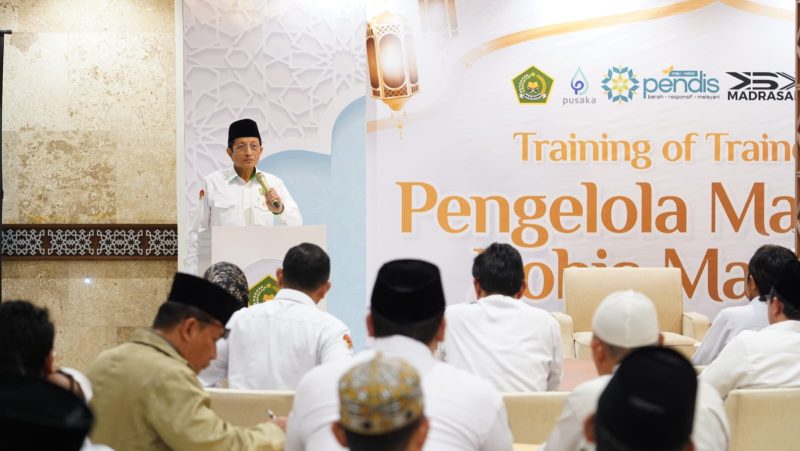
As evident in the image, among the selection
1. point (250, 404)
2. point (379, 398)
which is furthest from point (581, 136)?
point (379, 398)

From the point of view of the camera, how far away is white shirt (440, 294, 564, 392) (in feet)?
11.3

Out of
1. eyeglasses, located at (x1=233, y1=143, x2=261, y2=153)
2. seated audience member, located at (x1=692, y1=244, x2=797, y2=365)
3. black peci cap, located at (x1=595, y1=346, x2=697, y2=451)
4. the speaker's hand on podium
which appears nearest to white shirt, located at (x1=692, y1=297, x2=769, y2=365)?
seated audience member, located at (x1=692, y1=244, x2=797, y2=365)

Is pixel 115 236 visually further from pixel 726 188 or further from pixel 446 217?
pixel 726 188

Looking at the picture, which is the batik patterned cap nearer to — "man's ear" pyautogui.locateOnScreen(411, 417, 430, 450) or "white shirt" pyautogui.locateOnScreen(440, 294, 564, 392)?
"man's ear" pyautogui.locateOnScreen(411, 417, 430, 450)

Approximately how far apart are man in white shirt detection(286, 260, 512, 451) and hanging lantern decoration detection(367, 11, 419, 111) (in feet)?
14.1

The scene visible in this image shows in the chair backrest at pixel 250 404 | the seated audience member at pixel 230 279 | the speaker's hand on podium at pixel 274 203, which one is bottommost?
the chair backrest at pixel 250 404

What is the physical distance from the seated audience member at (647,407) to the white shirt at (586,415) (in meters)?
0.48

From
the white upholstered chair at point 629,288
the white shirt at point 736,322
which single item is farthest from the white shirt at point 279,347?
the white upholstered chair at point 629,288

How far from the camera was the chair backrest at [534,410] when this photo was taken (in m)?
2.87

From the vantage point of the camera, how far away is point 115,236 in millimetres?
6711

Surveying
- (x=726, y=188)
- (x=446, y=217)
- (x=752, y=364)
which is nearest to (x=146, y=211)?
(x=446, y=217)

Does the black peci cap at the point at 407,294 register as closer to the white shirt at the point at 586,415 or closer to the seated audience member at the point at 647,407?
the white shirt at the point at 586,415

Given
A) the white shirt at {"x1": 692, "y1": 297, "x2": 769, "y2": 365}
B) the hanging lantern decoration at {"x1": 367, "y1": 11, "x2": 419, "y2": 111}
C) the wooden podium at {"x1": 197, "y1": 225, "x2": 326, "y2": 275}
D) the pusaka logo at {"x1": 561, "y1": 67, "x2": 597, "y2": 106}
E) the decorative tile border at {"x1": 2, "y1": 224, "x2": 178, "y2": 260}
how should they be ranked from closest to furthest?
the white shirt at {"x1": 692, "y1": 297, "x2": 769, "y2": 365}, the wooden podium at {"x1": 197, "y1": 225, "x2": 326, "y2": 275}, the hanging lantern decoration at {"x1": 367, "y1": 11, "x2": 419, "y2": 111}, the pusaka logo at {"x1": 561, "y1": 67, "x2": 597, "y2": 106}, the decorative tile border at {"x1": 2, "y1": 224, "x2": 178, "y2": 260}

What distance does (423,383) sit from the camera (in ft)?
6.82
